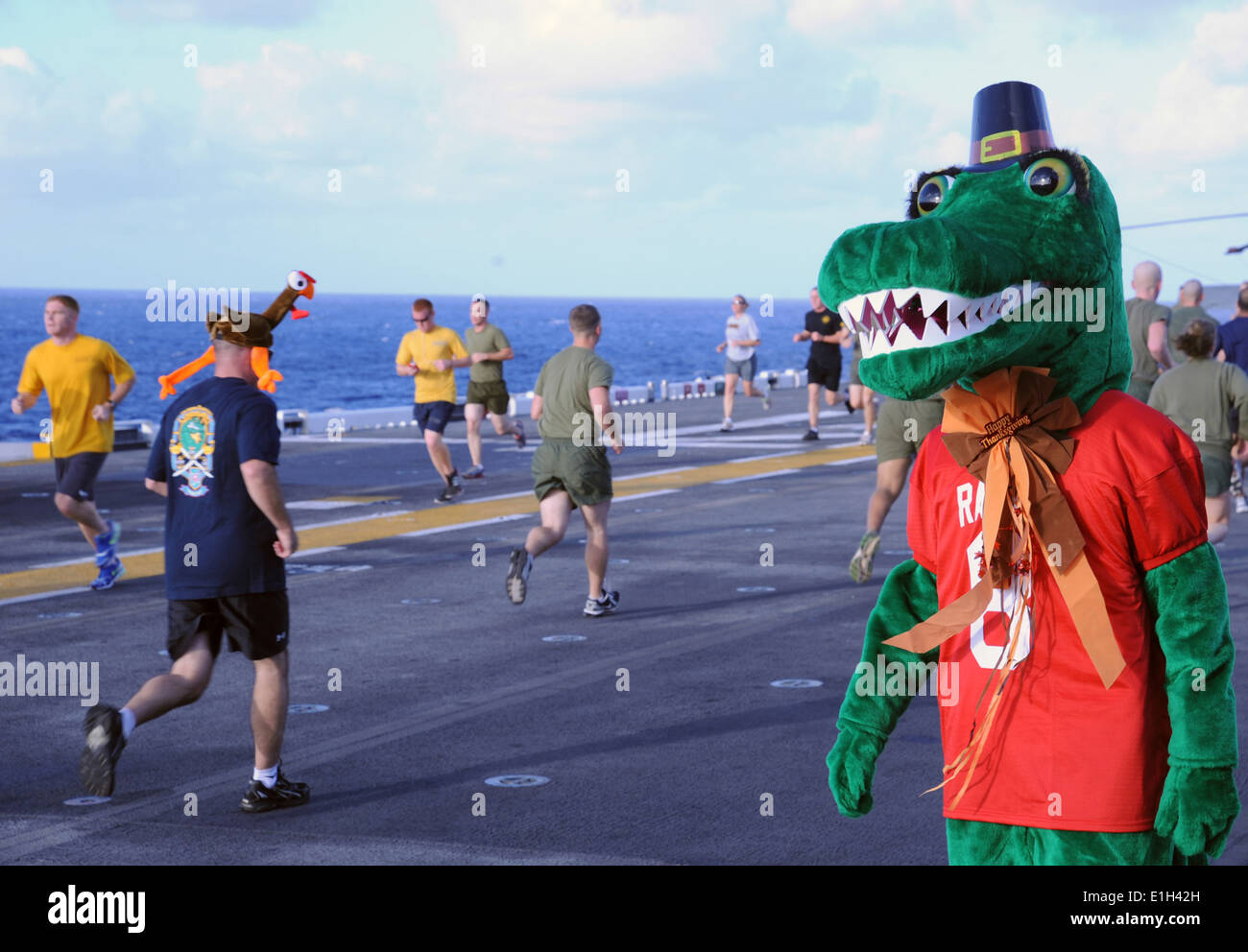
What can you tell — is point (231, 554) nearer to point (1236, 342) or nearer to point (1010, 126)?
point (1010, 126)

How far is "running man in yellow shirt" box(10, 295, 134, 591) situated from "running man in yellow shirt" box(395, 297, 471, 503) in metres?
4.67

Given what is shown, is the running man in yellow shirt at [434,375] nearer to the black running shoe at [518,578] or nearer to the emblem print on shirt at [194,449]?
the black running shoe at [518,578]

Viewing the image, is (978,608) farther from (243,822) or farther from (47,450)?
(47,450)

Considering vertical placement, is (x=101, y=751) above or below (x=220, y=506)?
below

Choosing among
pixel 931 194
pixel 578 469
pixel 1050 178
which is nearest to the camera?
pixel 1050 178

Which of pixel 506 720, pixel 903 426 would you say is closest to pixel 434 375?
pixel 903 426

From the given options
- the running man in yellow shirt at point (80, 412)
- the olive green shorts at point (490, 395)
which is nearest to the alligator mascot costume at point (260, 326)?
the running man in yellow shirt at point (80, 412)

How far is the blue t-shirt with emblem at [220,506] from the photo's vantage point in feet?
19.1

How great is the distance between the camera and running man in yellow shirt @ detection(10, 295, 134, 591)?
10.4m

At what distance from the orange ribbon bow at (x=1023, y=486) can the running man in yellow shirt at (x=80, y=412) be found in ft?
26.2

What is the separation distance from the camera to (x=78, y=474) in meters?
10.4

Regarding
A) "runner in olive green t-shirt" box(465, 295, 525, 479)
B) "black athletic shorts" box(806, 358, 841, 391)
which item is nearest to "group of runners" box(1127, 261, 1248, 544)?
"runner in olive green t-shirt" box(465, 295, 525, 479)

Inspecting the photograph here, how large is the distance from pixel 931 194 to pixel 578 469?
5970mm

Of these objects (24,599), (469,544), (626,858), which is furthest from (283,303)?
(469,544)
